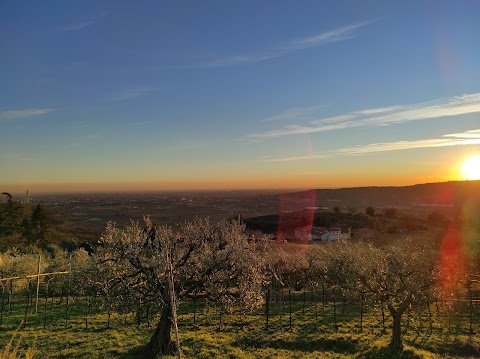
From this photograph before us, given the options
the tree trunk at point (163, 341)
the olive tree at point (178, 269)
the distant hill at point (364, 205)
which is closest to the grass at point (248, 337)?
the tree trunk at point (163, 341)

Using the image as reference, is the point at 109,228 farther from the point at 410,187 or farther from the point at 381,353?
the point at 410,187

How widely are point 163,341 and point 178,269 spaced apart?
369 cm

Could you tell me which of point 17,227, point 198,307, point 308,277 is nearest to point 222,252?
point 198,307

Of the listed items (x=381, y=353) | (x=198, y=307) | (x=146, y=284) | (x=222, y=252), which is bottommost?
(x=198, y=307)

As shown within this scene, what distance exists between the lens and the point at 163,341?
58.3 ft

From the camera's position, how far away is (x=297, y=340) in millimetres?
22875

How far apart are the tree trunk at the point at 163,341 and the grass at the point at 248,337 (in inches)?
60.3

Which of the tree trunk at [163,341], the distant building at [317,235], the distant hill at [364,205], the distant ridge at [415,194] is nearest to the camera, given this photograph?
the tree trunk at [163,341]

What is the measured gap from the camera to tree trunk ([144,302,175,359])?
17547mm

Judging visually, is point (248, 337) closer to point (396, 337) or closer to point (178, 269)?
point (178, 269)

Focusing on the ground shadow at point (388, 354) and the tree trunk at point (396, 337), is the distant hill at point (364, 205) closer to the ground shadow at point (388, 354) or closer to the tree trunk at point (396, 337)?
the tree trunk at point (396, 337)

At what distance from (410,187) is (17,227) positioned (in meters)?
175

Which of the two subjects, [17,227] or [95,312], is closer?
[95,312]

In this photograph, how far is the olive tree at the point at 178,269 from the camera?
17.3 metres
